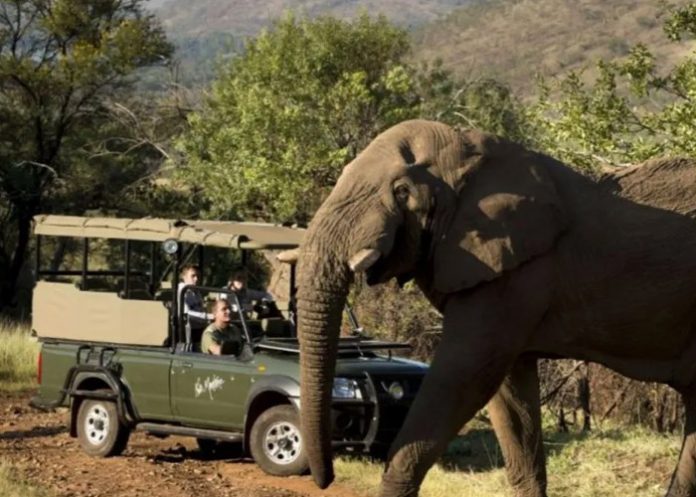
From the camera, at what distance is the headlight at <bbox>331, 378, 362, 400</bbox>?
42.3 feet

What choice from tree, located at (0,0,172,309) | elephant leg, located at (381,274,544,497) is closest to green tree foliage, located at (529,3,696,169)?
elephant leg, located at (381,274,544,497)

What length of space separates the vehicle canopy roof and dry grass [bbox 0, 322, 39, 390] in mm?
4844

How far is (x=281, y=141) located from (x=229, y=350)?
10504 mm

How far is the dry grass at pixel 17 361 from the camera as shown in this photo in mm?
20375

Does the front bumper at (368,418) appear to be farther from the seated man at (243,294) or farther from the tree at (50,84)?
the tree at (50,84)

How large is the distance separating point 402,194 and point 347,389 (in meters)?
5.59

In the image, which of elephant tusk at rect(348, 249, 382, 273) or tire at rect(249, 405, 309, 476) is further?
tire at rect(249, 405, 309, 476)

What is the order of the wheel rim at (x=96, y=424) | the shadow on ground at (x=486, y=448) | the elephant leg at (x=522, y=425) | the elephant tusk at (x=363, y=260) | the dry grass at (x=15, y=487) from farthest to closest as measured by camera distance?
the wheel rim at (x=96, y=424), the shadow on ground at (x=486, y=448), the dry grass at (x=15, y=487), the elephant leg at (x=522, y=425), the elephant tusk at (x=363, y=260)

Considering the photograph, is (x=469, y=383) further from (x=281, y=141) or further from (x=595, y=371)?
(x=281, y=141)

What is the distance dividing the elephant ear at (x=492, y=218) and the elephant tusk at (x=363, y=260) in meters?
0.46

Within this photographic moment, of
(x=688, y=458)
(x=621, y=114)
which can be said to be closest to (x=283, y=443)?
(x=621, y=114)

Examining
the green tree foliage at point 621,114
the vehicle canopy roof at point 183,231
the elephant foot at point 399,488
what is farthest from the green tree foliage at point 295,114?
the elephant foot at point 399,488

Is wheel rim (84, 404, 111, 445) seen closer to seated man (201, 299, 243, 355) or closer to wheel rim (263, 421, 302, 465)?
seated man (201, 299, 243, 355)

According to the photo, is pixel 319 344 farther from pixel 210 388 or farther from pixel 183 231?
pixel 183 231
